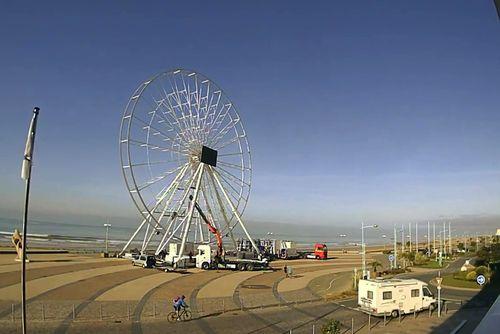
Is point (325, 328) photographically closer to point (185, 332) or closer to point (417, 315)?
point (185, 332)

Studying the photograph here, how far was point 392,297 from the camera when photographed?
76.5ft

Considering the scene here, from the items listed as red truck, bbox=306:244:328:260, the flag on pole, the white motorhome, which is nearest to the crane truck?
red truck, bbox=306:244:328:260

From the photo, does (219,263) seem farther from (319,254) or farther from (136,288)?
(319,254)

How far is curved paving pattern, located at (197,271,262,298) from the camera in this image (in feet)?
95.6

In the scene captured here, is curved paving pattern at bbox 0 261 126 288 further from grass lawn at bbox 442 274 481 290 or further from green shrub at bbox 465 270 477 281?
green shrub at bbox 465 270 477 281

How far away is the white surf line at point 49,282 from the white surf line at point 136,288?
4.13 meters

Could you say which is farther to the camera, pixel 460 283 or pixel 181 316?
pixel 460 283

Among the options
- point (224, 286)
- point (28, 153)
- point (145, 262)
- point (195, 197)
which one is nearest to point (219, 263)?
point (145, 262)

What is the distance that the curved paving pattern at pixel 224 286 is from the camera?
95.6 ft

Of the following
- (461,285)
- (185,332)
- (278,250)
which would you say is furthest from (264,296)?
(278,250)

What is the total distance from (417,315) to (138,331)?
1500 centimetres

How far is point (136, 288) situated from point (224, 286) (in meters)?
6.58

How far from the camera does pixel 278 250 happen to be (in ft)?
229

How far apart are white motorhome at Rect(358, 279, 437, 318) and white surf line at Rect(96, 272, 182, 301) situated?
43.8 ft
